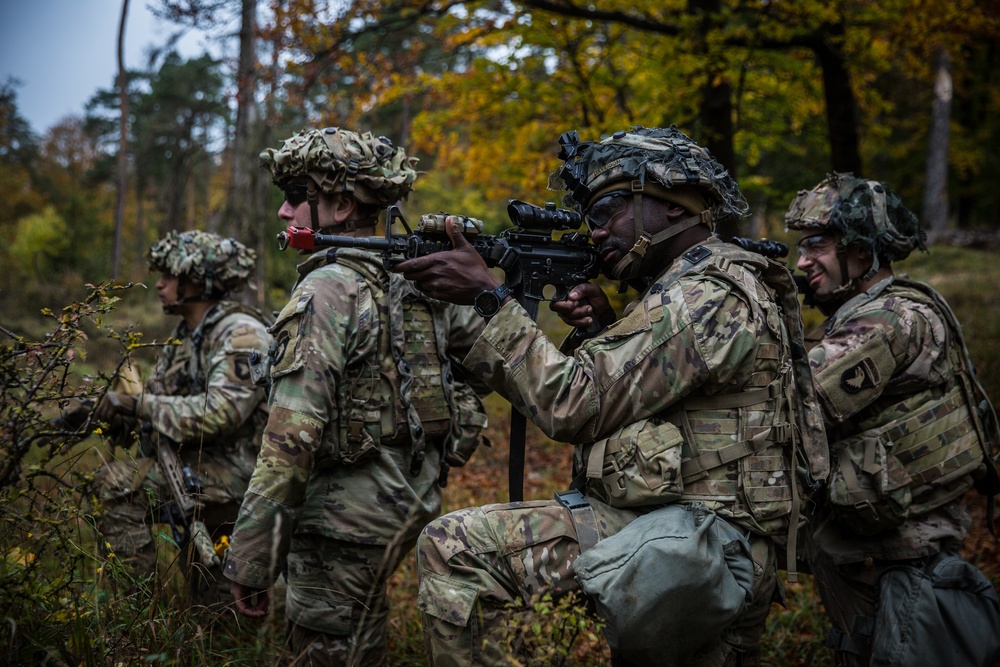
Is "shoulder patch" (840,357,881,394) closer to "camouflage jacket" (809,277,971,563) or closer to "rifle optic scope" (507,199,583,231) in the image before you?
"camouflage jacket" (809,277,971,563)

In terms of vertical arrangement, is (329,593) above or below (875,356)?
below

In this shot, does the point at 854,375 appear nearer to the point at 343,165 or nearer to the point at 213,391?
the point at 343,165

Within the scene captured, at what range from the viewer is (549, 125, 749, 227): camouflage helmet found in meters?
2.95

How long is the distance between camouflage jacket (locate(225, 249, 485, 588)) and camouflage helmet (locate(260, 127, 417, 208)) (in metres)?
0.39

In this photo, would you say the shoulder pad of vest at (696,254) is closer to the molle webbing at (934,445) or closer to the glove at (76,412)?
the molle webbing at (934,445)

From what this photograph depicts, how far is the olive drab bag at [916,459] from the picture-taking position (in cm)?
370

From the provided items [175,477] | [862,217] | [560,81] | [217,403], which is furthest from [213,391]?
[560,81]

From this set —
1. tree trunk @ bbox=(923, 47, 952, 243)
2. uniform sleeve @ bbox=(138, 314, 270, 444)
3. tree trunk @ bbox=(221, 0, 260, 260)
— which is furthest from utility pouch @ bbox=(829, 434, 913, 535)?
tree trunk @ bbox=(923, 47, 952, 243)

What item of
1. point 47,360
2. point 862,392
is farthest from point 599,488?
point 47,360

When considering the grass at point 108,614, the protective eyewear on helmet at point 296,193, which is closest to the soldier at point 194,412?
the grass at point 108,614

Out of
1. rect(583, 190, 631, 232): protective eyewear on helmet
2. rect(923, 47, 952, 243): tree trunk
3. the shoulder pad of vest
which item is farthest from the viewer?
rect(923, 47, 952, 243): tree trunk

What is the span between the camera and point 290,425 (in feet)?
10.4

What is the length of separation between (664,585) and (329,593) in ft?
5.90

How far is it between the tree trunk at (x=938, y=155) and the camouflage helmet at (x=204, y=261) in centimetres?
1951
